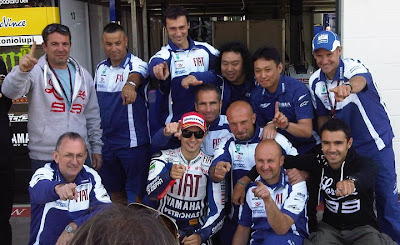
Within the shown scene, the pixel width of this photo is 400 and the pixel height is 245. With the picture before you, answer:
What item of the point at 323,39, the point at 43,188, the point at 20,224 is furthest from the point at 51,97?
the point at 323,39

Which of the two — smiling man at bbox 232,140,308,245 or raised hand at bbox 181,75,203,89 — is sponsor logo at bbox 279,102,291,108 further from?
raised hand at bbox 181,75,203,89

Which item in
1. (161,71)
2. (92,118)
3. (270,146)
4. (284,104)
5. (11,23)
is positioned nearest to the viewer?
(270,146)

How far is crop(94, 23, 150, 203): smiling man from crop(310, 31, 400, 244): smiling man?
146 cm

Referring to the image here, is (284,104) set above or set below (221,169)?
above

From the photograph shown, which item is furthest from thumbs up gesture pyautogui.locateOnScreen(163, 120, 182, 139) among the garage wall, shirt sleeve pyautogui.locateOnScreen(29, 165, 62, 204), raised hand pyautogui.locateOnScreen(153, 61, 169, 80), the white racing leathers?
the garage wall

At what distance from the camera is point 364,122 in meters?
3.26

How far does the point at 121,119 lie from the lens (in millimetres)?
3936

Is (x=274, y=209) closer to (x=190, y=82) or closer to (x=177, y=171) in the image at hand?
(x=177, y=171)

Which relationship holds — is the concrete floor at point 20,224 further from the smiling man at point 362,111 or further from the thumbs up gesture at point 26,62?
the smiling man at point 362,111

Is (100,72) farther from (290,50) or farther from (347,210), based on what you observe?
(290,50)

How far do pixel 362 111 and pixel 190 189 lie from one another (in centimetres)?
133

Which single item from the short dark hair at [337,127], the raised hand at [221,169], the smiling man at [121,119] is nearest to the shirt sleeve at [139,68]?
the smiling man at [121,119]

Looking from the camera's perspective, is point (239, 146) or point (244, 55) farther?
point (244, 55)

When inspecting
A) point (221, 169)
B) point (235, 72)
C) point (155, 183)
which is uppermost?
point (235, 72)
